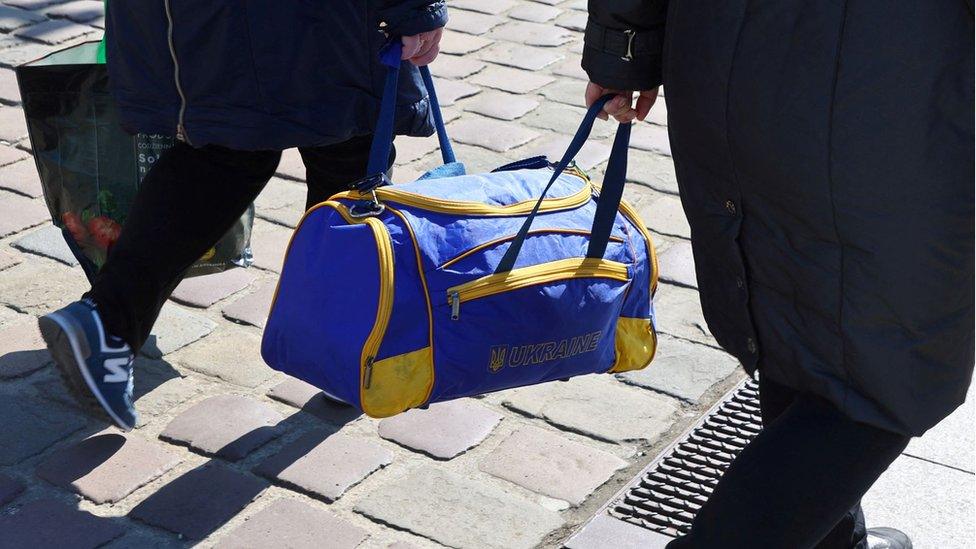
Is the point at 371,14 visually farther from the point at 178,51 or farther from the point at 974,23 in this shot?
the point at 974,23

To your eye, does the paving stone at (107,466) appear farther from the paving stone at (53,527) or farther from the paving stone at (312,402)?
the paving stone at (312,402)

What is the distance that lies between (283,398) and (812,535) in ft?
5.00

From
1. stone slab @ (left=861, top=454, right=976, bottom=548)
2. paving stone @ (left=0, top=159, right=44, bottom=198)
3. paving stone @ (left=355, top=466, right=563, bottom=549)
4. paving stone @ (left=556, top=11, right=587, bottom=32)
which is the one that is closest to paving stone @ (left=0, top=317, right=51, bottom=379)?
paving stone @ (left=0, top=159, right=44, bottom=198)

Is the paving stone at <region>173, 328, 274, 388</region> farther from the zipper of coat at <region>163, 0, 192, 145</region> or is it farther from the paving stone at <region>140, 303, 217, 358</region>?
the zipper of coat at <region>163, 0, 192, 145</region>

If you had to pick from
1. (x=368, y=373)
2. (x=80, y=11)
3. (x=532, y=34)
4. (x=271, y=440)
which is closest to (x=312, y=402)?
(x=271, y=440)

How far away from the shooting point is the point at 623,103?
2.40 metres

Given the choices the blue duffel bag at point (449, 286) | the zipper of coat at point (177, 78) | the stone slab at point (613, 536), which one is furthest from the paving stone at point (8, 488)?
the stone slab at point (613, 536)

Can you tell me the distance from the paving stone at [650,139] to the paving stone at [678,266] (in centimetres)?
72

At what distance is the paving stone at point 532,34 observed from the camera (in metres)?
5.77

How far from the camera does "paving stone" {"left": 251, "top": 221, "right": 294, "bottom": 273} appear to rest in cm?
385

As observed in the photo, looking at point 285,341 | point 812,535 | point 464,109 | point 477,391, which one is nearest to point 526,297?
point 477,391

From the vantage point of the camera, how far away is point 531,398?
10.8ft

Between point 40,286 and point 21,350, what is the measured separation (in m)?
0.35

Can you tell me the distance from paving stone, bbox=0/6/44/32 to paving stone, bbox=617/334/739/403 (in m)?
3.32
